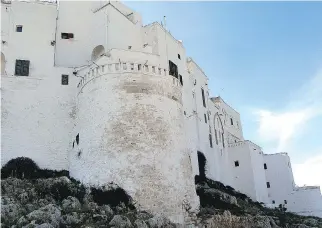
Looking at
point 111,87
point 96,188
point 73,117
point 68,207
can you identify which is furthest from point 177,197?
point 73,117

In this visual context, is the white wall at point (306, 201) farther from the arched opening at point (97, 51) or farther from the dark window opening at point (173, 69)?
the arched opening at point (97, 51)

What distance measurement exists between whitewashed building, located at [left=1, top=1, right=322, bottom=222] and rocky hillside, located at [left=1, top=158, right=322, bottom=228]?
33.3 inches

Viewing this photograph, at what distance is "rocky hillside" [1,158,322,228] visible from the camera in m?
22.7

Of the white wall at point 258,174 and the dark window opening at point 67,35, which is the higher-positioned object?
the dark window opening at point 67,35

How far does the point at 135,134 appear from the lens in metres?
27.8

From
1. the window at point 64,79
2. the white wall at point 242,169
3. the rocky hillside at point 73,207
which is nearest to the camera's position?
the rocky hillside at point 73,207

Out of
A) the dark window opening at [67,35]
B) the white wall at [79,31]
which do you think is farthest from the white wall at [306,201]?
the dark window opening at [67,35]

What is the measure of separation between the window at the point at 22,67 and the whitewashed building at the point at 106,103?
8 centimetres

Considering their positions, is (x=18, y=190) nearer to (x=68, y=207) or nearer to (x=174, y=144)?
(x=68, y=207)

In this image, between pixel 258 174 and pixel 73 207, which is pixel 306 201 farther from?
pixel 73 207

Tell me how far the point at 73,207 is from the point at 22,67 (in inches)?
544

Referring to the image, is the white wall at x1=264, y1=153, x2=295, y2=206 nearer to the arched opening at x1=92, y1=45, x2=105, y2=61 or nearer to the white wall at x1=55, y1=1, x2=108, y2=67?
the arched opening at x1=92, y1=45, x2=105, y2=61

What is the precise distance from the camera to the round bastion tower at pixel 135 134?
26.6m

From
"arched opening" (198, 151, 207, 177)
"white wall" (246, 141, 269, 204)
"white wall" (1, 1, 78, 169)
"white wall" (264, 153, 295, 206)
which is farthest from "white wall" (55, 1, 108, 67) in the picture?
"white wall" (264, 153, 295, 206)
